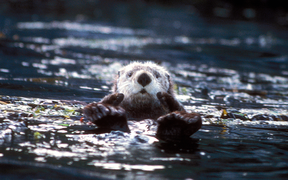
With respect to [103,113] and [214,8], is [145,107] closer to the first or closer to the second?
[103,113]

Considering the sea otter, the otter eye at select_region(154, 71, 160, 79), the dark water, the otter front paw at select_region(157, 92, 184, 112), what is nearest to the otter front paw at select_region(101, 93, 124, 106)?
the sea otter

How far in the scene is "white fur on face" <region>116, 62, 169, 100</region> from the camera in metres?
4.20

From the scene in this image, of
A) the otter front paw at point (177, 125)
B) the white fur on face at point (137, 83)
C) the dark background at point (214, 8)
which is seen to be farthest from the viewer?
the dark background at point (214, 8)

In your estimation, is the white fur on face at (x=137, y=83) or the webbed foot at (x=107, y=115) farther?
the white fur on face at (x=137, y=83)

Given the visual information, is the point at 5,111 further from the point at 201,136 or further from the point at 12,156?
the point at 201,136

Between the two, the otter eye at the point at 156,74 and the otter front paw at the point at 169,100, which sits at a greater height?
the otter eye at the point at 156,74

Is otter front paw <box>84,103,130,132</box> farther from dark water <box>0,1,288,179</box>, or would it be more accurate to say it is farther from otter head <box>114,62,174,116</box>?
otter head <box>114,62,174,116</box>

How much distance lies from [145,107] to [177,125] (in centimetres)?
84

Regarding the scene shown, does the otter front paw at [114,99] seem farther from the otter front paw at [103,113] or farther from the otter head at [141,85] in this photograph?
the otter front paw at [103,113]

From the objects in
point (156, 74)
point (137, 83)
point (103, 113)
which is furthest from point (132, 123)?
point (156, 74)

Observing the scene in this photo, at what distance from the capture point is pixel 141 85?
4137mm

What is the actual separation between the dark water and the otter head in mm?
379

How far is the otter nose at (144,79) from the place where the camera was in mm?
4074

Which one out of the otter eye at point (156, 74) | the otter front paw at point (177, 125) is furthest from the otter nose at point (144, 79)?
the otter eye at point (156, 74)
